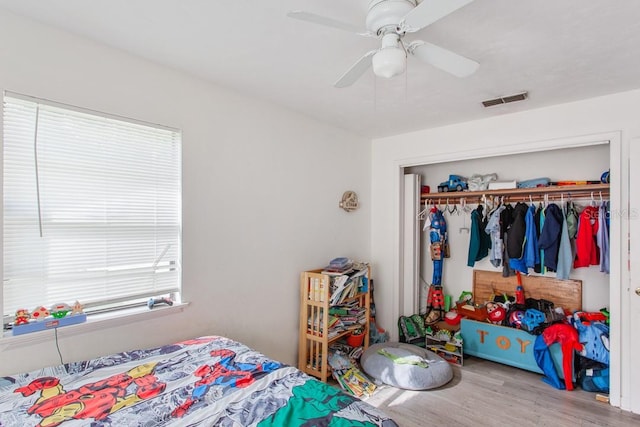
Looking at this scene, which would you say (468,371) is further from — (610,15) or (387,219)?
(610,15)

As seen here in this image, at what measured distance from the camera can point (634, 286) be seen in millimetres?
2506

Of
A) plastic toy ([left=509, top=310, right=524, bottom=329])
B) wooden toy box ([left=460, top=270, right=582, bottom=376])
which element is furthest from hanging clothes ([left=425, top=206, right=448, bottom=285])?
plastic toy ([left=509, top=310, right=524, bottom=329])

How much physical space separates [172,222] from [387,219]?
2.48 m

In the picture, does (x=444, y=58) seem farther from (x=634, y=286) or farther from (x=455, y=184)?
(x=455, y=184)

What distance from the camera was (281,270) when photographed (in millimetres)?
2979

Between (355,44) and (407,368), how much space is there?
264 centimetres

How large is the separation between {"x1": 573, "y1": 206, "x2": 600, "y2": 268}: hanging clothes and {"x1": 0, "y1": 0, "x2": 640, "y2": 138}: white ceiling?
43.0 inches

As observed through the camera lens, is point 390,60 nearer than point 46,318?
Yes

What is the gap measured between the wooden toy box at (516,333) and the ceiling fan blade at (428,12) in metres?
3.10

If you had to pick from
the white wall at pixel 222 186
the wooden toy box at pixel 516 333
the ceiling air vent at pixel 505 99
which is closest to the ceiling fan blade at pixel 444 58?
the ceiling air vent at pixel 505 99

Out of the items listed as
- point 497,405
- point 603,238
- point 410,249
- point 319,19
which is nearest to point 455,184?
point 410,249

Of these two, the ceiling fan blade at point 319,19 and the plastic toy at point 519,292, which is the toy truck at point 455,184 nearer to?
the plastic toy at point 519,292

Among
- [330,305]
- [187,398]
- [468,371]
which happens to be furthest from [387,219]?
[187,398]

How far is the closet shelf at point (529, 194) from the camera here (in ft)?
10.2
